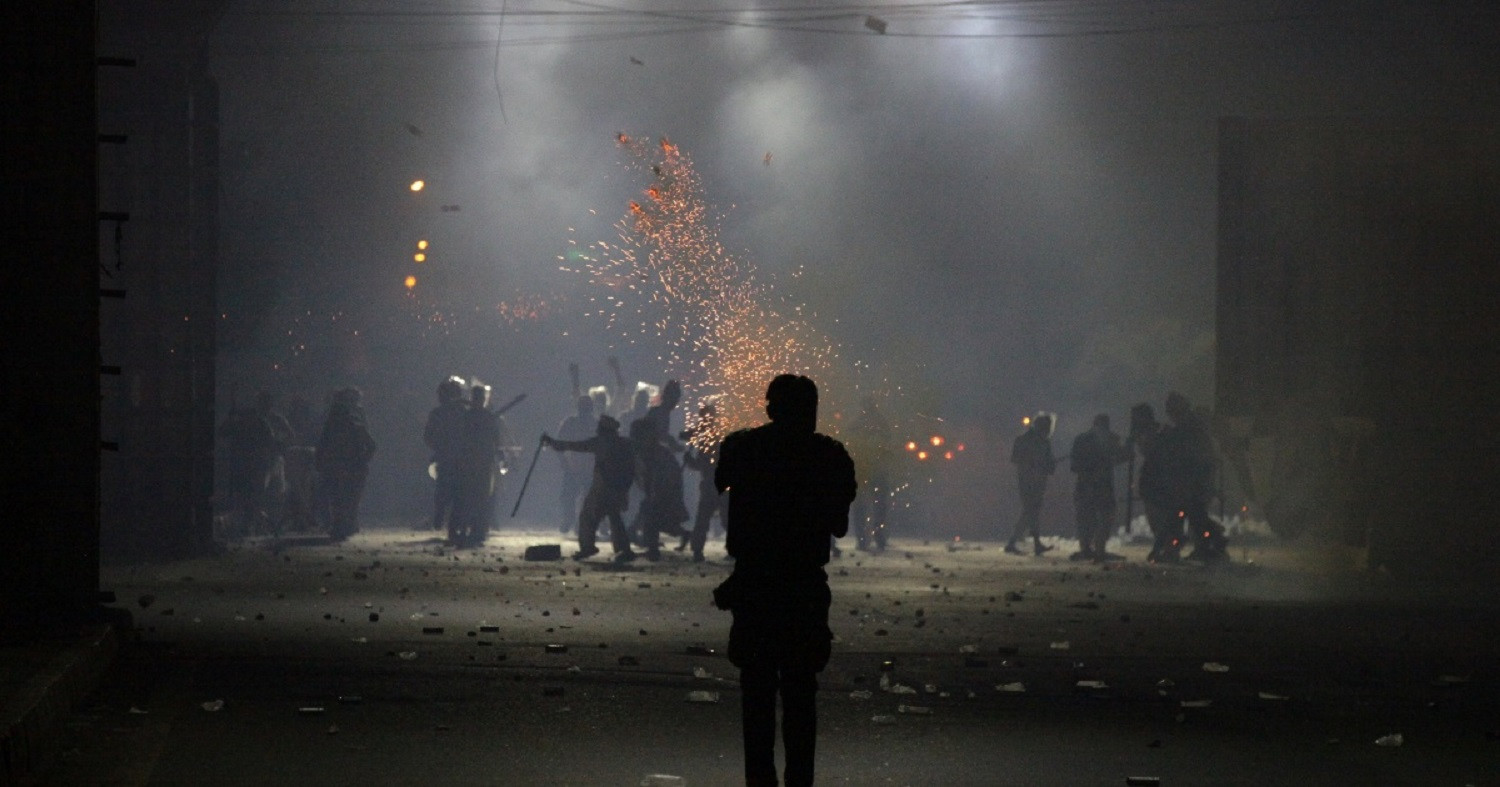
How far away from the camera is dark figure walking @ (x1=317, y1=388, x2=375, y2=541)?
27.7 m

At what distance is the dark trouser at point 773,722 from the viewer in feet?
22.5

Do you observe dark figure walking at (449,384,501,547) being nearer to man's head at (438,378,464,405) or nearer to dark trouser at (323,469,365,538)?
man's head at (438,378,464,405)

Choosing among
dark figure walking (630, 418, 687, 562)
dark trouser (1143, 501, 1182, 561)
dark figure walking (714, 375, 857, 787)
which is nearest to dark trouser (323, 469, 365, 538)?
dark figure walking (630, 418, 687, 562)

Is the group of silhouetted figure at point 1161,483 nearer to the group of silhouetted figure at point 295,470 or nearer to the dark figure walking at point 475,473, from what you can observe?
the dark figure walking at point 475,473

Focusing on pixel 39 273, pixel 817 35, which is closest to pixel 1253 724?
pixel 39 273

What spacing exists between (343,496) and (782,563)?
21290 millimetres

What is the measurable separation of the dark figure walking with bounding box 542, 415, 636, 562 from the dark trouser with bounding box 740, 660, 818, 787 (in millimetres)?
17410

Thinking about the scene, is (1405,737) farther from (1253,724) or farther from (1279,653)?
(1279,653)

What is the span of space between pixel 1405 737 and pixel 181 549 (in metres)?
16.1

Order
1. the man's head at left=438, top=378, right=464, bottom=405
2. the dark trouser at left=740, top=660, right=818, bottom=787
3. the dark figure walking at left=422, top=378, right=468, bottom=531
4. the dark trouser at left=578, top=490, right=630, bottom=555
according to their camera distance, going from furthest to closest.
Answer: the man's head at left=438, top=378, right=464, bottom=405, the dark figure walking at left=422, top=378, right=468, bottom=531, the dark trouser at left=578, top=490, right=630, bottom=555, the dark trouser at left=740, top=660, right=818, bottom=787

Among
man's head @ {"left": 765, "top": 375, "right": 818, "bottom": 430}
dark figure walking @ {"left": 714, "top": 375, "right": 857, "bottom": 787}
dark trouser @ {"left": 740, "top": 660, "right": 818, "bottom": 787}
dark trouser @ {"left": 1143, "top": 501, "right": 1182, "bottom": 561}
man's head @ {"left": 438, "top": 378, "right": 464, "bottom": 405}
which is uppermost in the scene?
man's head @ {"left": 438, "top": 378, "right": 464, "bottom": 405}

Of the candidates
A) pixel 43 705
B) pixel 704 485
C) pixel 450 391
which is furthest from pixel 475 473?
pixel 43 705

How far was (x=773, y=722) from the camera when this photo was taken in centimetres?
698

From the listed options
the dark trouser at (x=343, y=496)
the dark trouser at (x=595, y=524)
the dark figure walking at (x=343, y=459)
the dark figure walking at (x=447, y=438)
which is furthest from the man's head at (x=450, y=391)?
the dark trouser at (x=595, y=524)
